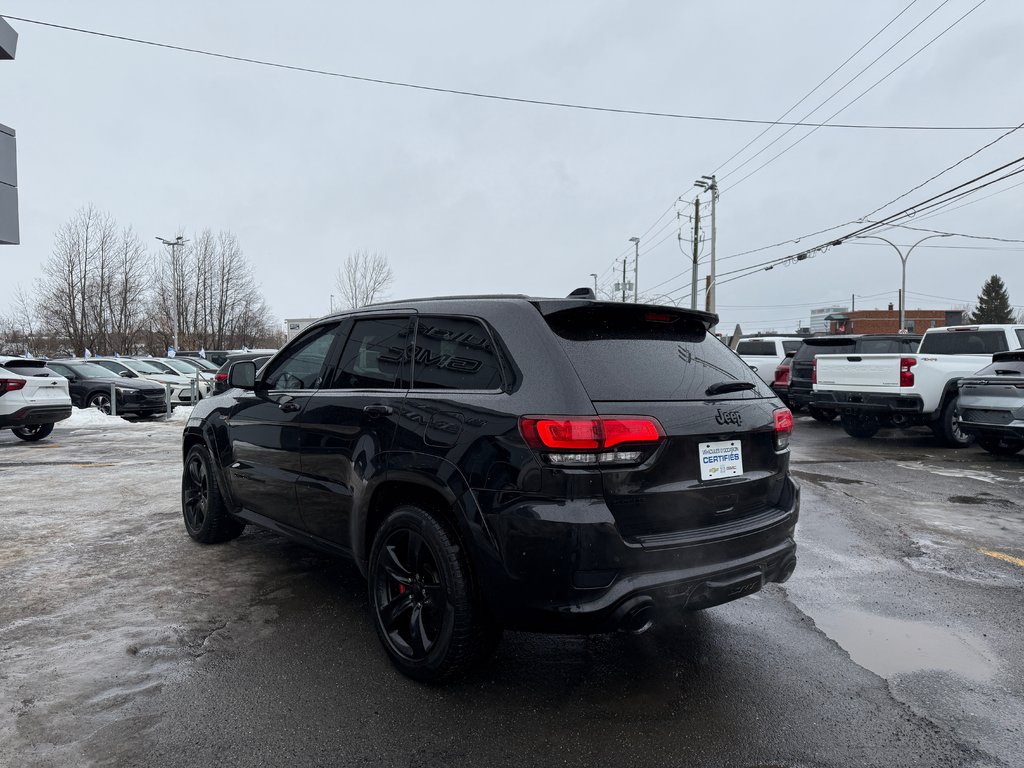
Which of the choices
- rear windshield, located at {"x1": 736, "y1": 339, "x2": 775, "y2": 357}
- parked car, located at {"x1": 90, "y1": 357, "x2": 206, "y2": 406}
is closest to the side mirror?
rear windshield, located at {"x1": 736, "y1": 339, "x2": 775, "y2": 357}

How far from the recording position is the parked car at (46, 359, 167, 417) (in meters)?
17.3

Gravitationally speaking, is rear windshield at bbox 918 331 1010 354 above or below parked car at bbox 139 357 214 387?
above

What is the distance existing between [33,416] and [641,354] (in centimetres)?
1261

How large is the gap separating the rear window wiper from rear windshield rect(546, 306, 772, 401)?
19 mm

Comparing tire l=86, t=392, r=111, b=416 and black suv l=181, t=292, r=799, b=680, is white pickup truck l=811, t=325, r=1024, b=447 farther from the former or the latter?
tire l=86, t=392, r=111, b=416

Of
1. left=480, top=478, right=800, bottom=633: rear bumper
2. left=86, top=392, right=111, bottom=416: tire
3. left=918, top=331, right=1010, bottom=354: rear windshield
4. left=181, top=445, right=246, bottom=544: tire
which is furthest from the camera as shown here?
left=86, top=392, right=111, bottom=416: tire

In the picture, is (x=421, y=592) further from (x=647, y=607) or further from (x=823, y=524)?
(x=823, y=524)

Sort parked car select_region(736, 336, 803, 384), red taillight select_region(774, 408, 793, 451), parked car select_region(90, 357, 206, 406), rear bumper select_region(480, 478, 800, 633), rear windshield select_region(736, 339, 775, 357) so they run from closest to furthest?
rear bumper select_region(480, 478, 800, 633)
red taillight select_region(774, 408, 793, 451)
parked car select_region(736, 336, 803, 384)
rear windshield select_region(736, 339, 775, 357)
parked car select_region(90, 357, 206, 406)

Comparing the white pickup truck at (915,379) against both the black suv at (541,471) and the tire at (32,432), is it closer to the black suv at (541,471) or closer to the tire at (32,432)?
the black suv at (541,471)

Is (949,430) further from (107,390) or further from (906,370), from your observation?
(107,390)

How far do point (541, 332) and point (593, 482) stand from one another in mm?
688

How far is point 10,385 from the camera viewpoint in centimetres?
1191

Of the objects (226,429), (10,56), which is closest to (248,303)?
(10,56)

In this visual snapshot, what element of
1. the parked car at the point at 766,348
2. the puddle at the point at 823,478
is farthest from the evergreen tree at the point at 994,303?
the puddle at the point at 823,478
